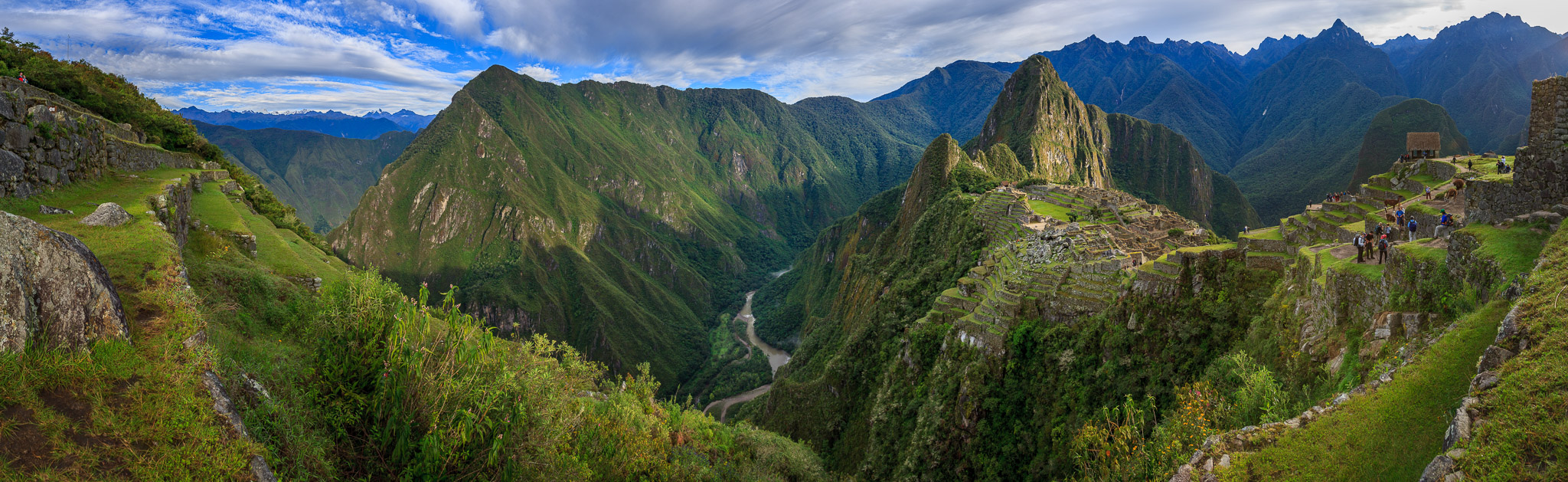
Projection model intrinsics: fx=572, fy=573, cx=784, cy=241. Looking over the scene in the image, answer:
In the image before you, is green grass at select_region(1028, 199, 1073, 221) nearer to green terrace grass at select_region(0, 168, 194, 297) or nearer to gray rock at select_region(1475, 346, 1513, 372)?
gray rock at select_region(1475, 346, 1513, 372)

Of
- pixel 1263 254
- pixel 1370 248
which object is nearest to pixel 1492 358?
pixel 1370 248

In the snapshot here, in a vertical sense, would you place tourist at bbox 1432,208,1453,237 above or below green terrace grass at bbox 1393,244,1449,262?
above

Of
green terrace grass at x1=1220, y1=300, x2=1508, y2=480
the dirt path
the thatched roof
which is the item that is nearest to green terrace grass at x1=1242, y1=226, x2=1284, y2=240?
the thatched roof

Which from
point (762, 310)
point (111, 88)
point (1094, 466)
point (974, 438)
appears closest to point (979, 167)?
point (762, 310)

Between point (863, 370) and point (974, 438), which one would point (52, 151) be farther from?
point (863, 370)

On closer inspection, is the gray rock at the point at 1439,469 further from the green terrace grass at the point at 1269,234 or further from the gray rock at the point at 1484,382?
the green terrace grass at the point at 1269,234
